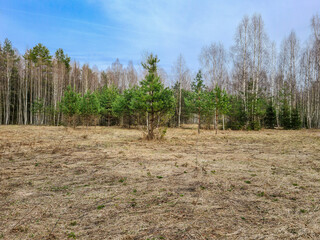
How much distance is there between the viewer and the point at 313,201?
3586 mm

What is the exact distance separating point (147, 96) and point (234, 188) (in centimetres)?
859

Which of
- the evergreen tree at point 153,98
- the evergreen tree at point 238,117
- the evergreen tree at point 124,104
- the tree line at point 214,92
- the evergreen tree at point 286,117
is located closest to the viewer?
the evergreen tree at point 153,98

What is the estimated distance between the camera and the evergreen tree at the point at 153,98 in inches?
475

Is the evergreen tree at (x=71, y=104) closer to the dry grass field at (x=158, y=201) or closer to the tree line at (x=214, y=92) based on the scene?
the tree line at (x=214, y=92)

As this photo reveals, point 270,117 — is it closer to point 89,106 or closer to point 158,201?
point 89,106

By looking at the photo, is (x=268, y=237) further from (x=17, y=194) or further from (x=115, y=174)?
(x=17, y=194)

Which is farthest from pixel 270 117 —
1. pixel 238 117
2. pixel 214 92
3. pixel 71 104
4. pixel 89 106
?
pixel 71 104

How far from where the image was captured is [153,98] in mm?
12242

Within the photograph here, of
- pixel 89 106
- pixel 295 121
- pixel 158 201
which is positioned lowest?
pixel 158 201

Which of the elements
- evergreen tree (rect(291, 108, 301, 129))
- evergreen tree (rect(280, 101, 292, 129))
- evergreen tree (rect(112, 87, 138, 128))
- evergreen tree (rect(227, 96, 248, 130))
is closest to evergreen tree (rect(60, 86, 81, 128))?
evergreen tree (rect(112, 87, 138, 128))

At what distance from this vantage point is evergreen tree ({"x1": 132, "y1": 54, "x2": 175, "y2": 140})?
1207 centimetres

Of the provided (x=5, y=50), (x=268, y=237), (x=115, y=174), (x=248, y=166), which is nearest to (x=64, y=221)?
(x=115, y=174)

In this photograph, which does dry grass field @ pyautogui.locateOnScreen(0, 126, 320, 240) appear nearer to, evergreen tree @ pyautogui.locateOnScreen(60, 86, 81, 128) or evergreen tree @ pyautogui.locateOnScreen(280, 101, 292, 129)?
evergreen tree @ pyautogui.locateOnScreen(60, 86, 81, 128)

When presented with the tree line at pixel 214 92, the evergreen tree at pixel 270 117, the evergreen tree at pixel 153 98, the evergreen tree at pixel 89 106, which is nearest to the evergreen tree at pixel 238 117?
the tree line at pixel 214 92
